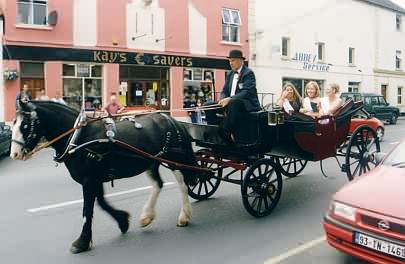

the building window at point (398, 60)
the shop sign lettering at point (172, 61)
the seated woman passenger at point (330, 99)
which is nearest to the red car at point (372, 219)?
the seated woman passenger at point (330, 99)

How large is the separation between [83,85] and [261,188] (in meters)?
16.1

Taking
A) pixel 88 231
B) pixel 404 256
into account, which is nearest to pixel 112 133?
pixel 88 231

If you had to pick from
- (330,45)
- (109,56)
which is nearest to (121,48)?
(109,56)

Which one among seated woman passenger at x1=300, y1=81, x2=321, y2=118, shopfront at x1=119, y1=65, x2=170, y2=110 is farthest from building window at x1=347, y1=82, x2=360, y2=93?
seated woman passenger at x1=300, y1=81, x2=321, y2=118

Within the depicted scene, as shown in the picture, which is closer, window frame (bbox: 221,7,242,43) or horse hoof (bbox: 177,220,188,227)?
horse hoof (bbox: 177,220,188,227)

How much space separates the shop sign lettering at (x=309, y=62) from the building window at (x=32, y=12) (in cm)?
1653

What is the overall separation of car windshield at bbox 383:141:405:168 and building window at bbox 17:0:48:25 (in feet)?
58.4

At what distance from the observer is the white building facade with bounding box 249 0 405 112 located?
2778cm

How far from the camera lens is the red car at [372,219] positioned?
3.72m

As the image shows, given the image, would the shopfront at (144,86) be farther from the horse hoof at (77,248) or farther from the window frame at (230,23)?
the horse hoof at (77,248)

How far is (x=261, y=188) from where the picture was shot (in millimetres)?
6223

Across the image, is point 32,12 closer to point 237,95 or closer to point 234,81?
point 234,81

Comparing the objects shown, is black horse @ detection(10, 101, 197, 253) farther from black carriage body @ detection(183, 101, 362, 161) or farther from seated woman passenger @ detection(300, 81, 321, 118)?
seated woman passenger @ detection(300, 81, 321, 118)

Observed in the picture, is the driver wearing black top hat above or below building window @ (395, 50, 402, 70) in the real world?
below
